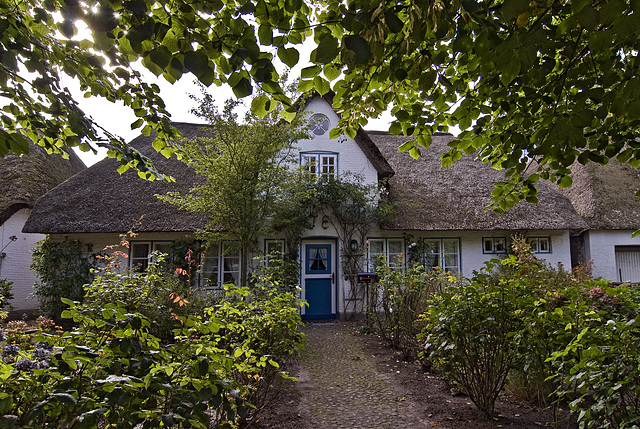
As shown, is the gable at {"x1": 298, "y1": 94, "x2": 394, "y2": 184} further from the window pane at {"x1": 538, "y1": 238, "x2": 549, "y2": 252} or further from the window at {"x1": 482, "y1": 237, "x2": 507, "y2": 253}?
the window pane at {"x1": 538, "y1": 238, "x2": 549, "y2": 252}

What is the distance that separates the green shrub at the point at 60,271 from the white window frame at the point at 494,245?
1156 cm

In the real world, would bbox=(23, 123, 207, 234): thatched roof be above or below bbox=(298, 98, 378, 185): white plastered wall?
below

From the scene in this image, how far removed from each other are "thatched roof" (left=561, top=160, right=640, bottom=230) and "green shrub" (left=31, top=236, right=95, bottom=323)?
15.8 metres

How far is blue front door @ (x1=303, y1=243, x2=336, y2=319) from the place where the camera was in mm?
11036

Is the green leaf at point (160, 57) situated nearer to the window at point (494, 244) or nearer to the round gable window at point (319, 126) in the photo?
the round gable window at point (319, 126)

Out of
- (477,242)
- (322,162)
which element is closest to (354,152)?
(322,162)

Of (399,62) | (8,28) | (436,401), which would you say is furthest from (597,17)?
(436,401)

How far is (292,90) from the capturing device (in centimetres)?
862

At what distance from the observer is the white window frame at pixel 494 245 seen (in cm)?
1221

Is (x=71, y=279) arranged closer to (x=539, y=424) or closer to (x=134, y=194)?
(x=134, y=194)

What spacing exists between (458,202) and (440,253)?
5.97ft

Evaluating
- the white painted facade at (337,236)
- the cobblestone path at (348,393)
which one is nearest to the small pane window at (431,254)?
the white painted facade at (337,236)

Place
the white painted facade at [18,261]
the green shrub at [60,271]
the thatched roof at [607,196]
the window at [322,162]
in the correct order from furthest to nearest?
the white painted facade at [18,261]
the thatched roof at [607,196]
the window at [322,162]
the green shrub at [60,271]

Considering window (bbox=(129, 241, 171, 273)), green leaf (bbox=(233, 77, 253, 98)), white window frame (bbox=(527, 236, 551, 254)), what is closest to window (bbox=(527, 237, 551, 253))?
white window frame (bbox=(527, 236, 551, 254))
